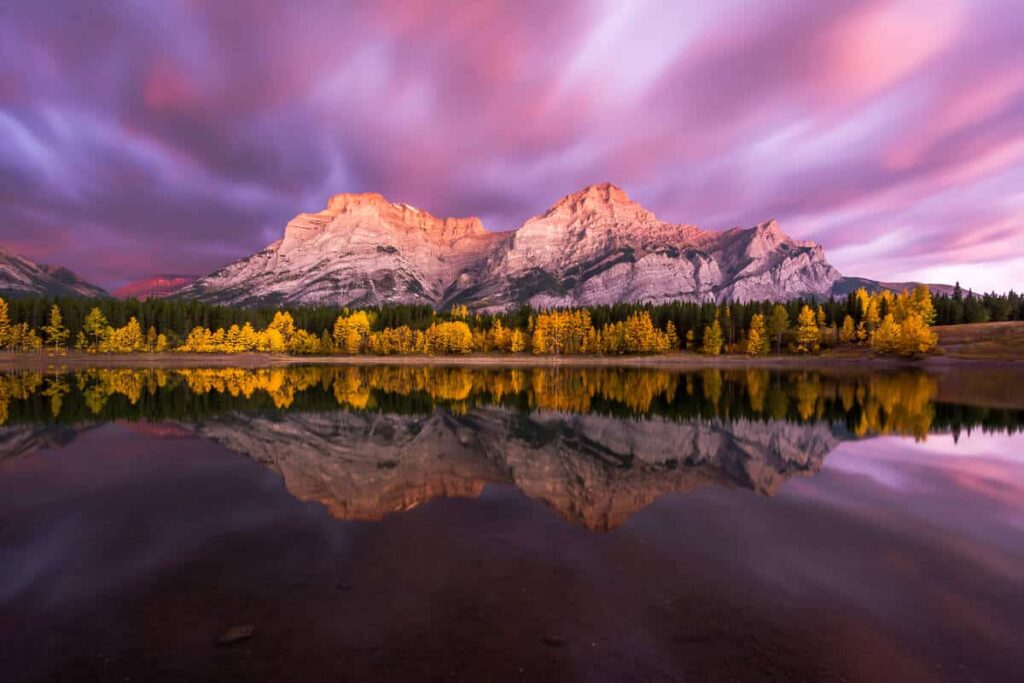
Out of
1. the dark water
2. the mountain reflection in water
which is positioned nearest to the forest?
the mountain reflection in water

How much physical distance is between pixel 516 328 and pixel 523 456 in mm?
153969

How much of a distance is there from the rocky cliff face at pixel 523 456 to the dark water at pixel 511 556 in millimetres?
233

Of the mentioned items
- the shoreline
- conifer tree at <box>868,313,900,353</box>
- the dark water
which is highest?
conifer tree at <box>868,313,900,353</box>

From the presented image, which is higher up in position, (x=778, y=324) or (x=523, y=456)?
(x=778, y=324)

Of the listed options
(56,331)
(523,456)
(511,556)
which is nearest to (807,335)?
(523,456)

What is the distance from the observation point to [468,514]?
61.0ft

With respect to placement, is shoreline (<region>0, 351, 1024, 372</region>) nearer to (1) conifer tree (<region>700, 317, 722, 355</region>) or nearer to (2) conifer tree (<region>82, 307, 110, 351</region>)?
(1) conifer tree (<region>700, 317, 722, 355</region>)

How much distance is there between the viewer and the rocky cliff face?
69.4ft

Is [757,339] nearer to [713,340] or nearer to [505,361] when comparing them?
[713,340]

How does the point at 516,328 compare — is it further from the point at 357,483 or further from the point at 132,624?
the point at 132,624

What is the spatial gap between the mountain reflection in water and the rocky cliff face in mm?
114

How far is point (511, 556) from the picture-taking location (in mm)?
14562

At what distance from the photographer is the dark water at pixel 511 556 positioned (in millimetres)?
9586

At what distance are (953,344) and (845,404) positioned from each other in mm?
108909
